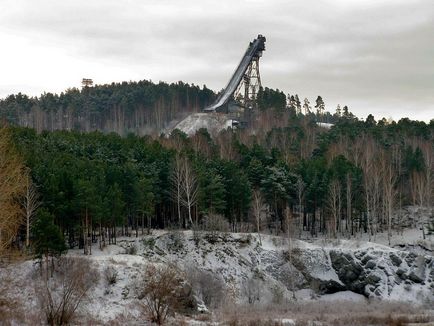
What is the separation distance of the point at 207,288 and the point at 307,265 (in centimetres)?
1398

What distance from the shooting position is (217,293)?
46281 mm

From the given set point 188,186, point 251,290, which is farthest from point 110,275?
point 188,186

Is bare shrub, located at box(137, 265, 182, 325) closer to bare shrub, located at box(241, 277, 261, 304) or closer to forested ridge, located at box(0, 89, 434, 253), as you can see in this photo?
forested ridge, located at box(0, 89, 434, 253)

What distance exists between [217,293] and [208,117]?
9422cm

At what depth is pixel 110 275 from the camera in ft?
137

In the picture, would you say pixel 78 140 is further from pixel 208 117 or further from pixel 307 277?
pixel 208 117

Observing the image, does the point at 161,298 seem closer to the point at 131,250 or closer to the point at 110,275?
the point at 110,275

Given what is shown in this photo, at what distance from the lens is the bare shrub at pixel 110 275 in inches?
1625

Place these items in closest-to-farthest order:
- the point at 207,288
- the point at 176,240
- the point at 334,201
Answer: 1. the point at 207,288
2. the point at 176,240
3. the point at 334,201

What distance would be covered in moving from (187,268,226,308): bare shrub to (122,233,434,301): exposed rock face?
3228 mm


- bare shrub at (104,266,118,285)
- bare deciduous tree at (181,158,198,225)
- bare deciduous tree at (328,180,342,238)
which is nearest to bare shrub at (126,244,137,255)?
bare shrub at (104,266,118,285)

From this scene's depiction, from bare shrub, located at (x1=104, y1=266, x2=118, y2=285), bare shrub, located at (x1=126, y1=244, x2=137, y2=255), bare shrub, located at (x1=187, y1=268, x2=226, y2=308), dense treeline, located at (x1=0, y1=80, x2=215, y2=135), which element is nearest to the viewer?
bare shrub, located at (x1=104, y1=266, x2=118, y2=285)

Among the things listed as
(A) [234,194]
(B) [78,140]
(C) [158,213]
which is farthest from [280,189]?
Answer: (B) [78,140]

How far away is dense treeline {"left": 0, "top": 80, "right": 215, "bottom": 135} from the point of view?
15450cm
